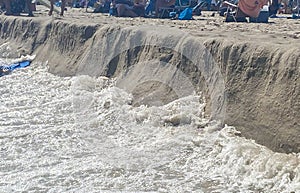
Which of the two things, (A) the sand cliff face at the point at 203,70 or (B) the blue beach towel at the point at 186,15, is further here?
(B) the blue beach towel at the point at 186,15

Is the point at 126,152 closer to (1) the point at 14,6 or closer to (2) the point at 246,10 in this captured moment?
(2) the point at 246,10

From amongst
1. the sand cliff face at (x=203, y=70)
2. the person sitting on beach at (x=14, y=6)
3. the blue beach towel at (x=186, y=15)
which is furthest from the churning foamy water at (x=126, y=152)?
the person sitting on beach at (x=14, y=6)

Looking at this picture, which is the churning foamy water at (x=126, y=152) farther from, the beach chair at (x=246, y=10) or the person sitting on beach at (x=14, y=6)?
the person sitting on beach at (x=14, y=6)

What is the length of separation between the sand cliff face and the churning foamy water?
23 centimetres

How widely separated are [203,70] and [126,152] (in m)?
1.97

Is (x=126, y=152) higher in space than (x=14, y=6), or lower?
lower

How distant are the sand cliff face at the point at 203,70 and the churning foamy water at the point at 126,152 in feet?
0.76

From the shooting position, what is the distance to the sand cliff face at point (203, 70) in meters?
6.05

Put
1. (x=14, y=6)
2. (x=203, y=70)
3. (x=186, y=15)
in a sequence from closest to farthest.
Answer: (x=203, y=70), (x=186, y=15), (x=14, y=6)

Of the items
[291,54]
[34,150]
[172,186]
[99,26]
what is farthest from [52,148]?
[99,26]

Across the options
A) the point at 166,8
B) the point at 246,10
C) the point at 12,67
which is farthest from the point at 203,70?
the point at 166,8

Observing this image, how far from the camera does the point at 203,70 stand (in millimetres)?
7641

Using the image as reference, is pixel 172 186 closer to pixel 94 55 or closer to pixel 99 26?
pixel 94 55

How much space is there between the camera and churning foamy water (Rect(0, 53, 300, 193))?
534 cm
